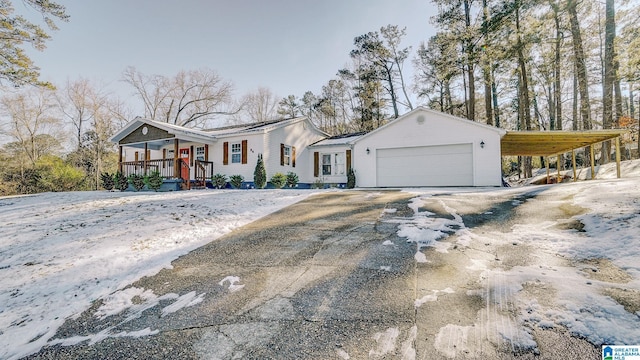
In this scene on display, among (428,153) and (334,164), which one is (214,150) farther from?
(428,153)

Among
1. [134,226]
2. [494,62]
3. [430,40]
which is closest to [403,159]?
[494,62]

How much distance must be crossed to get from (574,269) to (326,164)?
556 inches

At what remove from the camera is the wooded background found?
1134 cm

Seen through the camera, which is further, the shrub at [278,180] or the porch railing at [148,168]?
the porch railing at [148,168]

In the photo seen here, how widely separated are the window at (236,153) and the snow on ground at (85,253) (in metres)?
7.56

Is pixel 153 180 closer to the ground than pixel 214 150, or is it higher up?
closer to the ground

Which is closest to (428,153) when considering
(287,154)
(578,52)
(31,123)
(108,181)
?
(287,154)

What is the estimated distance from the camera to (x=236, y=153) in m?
14.6

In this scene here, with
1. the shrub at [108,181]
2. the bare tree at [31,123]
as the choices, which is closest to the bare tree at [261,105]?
the bare tree at [31,123]

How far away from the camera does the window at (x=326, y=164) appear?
16359 millimetres

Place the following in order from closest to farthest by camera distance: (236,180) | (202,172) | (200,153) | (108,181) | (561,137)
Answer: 1. (561,137)
2. (236,180)
3. (202,172)
4. (108,181)
5. (200,153)

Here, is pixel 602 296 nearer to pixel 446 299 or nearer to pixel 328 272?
pixel 446 299
